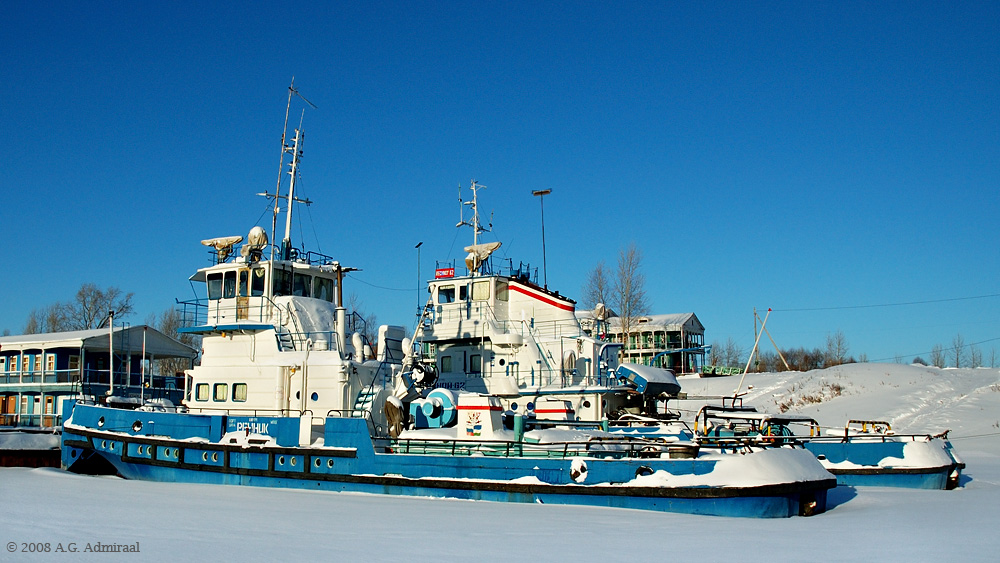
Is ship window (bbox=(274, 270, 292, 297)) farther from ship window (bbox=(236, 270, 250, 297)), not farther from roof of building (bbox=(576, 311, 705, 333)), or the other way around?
roof of building (bbox=(576, 311, 705, 333))

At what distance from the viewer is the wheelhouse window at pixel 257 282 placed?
65.6 feet

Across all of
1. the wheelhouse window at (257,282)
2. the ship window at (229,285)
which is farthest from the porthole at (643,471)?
the ship window at (229,285)

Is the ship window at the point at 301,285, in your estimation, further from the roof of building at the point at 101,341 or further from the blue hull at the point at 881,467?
the blue hull at the point at 881,467

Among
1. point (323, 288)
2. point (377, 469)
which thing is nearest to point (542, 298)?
point (323, 288)

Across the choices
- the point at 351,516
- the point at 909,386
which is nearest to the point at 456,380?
the point at 351,516

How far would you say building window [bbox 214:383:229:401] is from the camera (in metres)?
19.5

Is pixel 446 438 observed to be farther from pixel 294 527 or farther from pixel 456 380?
pixel 456 380

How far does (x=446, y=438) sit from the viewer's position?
16203 millimetres

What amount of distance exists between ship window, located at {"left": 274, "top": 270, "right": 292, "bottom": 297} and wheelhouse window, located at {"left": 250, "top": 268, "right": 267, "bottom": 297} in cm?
32

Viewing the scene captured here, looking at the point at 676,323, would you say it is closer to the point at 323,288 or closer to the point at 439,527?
the point at 323,288

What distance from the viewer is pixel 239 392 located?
63.6 feet

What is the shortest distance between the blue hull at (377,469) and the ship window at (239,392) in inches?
51.6

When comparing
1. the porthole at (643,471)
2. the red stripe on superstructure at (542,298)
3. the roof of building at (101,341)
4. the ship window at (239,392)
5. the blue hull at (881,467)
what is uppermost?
Result: the red stripe on superstructure at (542,298)

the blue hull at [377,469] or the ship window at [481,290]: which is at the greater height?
the ship window at [481,290]
